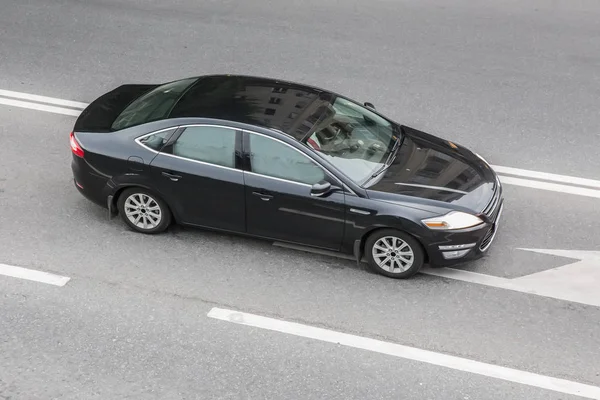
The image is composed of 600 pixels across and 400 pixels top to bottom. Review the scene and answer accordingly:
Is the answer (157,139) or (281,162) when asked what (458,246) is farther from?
(157,139)

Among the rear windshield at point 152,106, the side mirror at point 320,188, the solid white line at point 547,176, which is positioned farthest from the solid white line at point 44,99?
the solid white line at point 547,176

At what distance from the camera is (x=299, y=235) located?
832cm

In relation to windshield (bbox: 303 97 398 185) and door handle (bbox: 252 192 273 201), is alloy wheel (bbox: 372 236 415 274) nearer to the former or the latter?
windshield (bbox: 303 97 398 185)

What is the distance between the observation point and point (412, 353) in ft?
23.7

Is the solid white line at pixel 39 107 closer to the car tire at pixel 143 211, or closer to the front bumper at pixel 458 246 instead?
the car tire at pixel 143 211

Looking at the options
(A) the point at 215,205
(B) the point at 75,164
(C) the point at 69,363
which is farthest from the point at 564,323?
(B) the point at 75,164

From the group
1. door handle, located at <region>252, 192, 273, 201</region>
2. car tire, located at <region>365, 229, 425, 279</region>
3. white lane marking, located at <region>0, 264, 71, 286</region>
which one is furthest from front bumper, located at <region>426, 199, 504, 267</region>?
white lane marking, located at <region>0, 264, 71, 286</region>

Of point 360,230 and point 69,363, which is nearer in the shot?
point 69,363

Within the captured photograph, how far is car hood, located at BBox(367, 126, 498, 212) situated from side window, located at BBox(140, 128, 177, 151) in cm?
217

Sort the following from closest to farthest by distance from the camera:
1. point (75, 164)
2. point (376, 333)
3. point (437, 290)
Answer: point (376, 333), point (437, 290), point (75, 164)

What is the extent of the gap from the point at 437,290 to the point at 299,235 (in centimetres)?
149

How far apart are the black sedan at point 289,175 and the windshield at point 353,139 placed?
0.01 m

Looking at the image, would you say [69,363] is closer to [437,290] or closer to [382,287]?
[382,287]

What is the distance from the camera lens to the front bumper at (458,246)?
7.95 m
